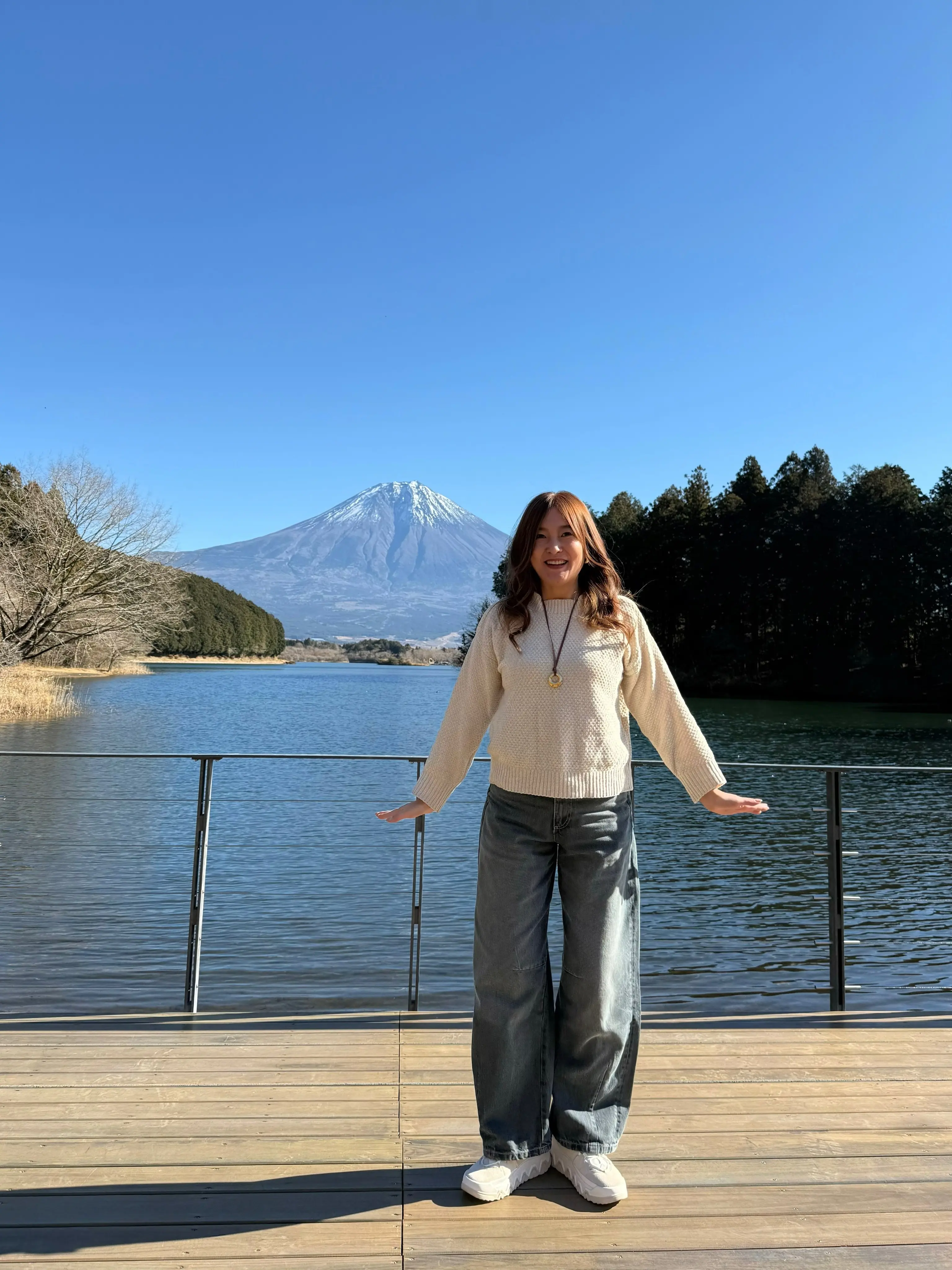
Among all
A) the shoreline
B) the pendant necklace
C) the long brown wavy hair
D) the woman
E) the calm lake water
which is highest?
the shoreline

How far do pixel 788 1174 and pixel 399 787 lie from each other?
161cm

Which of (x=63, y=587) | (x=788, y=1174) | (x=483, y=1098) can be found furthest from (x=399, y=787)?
(x=63, y=587)

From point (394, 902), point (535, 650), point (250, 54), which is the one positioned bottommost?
point (394, 902)

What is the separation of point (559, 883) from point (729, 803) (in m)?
0.43

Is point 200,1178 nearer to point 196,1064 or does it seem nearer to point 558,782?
point 196,1064

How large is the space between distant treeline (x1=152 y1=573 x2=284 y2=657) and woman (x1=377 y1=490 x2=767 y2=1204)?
5149 cm

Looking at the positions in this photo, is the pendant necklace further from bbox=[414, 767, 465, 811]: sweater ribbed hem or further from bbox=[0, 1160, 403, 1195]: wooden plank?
bbox=[0, 1160, 403, 1195]: wooden plank

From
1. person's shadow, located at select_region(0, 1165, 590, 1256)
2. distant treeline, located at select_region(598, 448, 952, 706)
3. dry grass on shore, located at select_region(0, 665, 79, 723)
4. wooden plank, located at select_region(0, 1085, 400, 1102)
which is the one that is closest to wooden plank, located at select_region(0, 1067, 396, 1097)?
wooden plank, located at select_region(0, 1085, 400, 1102)

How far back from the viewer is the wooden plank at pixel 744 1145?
1859 mm

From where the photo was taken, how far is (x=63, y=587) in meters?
20.2

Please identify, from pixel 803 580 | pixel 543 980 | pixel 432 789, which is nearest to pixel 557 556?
pixel 432 789

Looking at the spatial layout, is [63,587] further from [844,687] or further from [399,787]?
[844,687]

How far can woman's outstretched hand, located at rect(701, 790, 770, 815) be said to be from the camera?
190 cm

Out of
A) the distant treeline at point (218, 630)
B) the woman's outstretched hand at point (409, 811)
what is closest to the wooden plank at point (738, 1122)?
the woman's outstretched hand at point (409, 811)
